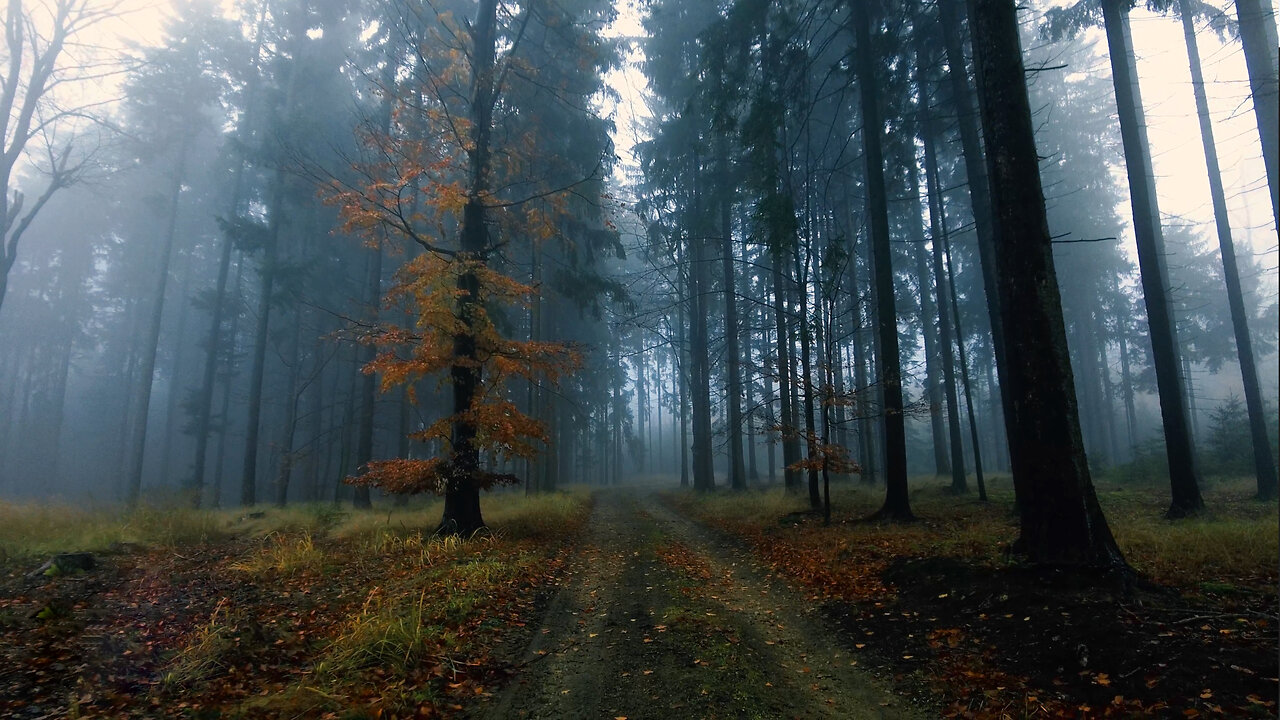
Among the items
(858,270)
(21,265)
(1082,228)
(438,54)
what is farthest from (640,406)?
(21,265)

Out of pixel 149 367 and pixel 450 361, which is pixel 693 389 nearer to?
pixel 450 361

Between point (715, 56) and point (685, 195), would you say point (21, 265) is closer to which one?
point (685, 195)

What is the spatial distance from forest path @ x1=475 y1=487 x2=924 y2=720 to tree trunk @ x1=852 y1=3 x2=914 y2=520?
4263mm

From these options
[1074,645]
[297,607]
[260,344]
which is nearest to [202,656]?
[297,607]

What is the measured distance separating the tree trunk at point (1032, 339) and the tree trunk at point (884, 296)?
510cm

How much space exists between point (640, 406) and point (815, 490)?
117 ft

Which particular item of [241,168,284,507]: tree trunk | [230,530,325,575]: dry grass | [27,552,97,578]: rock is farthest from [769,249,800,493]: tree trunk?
[241,168,284,507]: tree trunk

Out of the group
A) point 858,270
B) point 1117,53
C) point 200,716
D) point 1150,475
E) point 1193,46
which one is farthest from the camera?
point 858,270

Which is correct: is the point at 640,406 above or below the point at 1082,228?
below

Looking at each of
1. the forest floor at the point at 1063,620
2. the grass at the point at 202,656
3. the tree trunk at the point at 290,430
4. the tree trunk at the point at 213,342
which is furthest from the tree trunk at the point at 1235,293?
the tree trunk at the point at 213,342

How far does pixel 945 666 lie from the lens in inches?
168

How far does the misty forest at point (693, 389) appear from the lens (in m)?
4.19

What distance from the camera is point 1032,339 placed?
5.59 meters

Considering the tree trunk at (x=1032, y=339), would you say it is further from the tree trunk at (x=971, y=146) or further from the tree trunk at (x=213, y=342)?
the tree trunk at (x=213, y=342)
